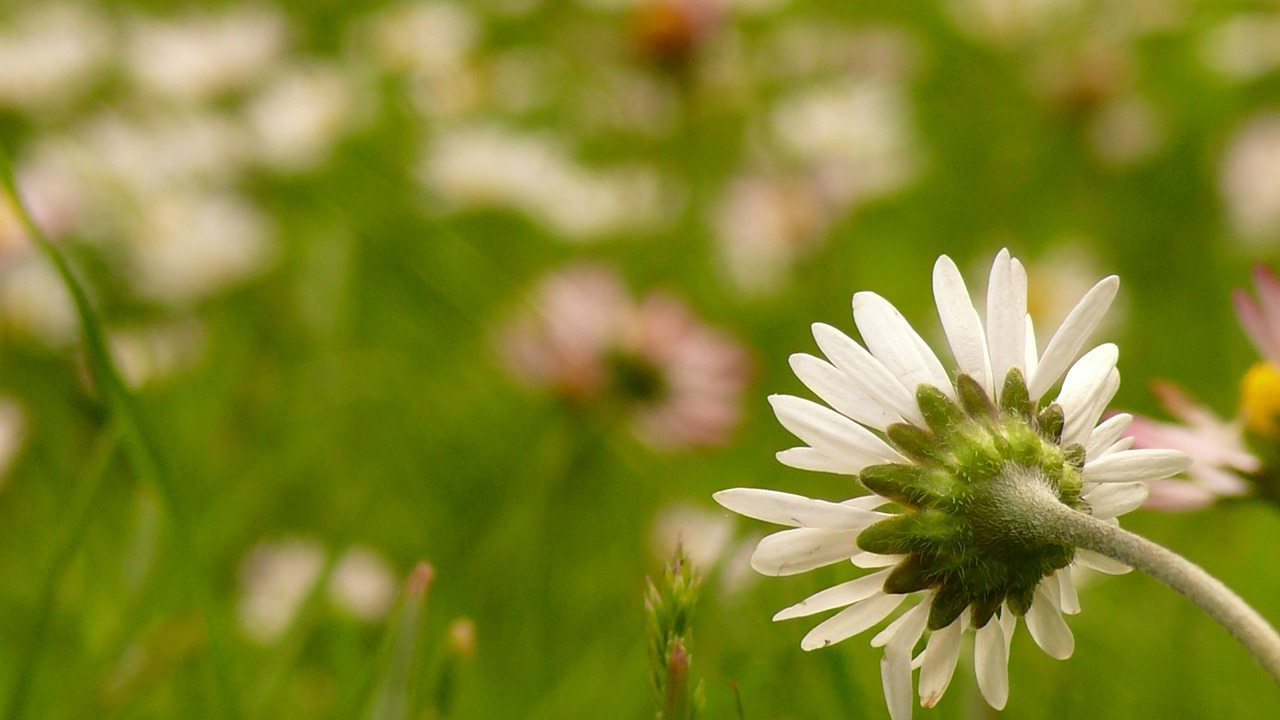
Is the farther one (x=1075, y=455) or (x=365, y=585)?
(x=365, y=585)

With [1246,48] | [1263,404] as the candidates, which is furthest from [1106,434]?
[1246,48]

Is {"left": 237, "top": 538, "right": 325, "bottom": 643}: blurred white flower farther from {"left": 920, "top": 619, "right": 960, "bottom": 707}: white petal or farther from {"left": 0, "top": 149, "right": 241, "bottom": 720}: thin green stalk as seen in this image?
{"left": 920, "top": 619, "right": 960, "bottom": 707}: white petal

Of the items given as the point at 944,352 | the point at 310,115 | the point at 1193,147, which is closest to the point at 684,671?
the point at 944,352

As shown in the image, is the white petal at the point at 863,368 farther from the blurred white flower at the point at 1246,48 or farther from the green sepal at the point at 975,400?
the blurred white flower at the point at 1246,48

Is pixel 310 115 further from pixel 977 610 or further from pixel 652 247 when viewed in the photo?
pixel 977 610

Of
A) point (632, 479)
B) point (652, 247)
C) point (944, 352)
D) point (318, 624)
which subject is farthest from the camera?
point (652, 247)

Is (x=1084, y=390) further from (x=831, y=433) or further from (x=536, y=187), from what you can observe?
(x=536, y=187)

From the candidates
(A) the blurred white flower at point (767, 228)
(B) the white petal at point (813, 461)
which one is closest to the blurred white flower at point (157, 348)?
(A) the blurred white flower at point (767, 228)
